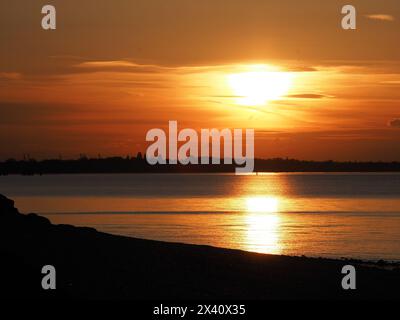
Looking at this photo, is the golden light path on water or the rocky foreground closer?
the rocky foreground

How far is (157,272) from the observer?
78.9 ft

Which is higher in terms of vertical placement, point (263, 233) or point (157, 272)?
point (263, 233)

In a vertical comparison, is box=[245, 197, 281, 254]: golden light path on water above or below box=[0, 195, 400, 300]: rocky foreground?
above

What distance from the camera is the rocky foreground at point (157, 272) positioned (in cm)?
2003

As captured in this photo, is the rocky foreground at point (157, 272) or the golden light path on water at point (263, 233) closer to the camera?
the rocky foreground at point (157, 272)

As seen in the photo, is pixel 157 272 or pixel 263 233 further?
pixel 263 233

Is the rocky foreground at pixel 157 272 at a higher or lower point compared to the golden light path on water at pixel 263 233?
lower

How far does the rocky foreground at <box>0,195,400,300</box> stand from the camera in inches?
789
